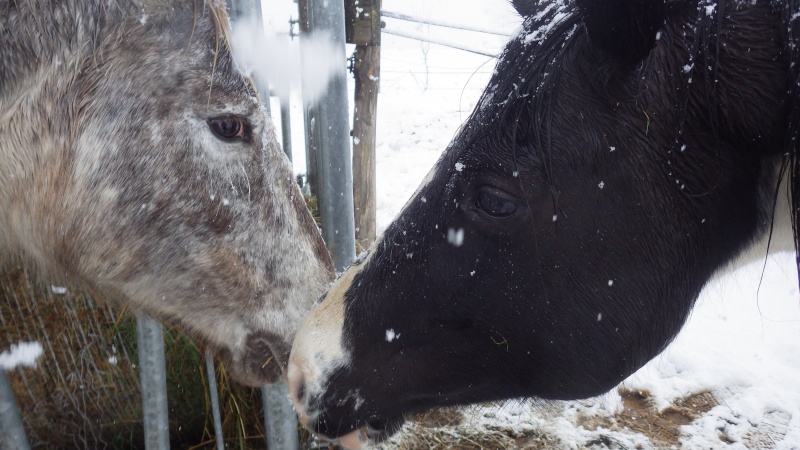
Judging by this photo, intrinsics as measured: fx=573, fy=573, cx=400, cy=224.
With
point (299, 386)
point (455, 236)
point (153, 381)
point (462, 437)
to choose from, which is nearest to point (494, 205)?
point (455, 236)

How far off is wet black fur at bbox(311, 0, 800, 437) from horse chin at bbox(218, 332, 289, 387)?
1.69ft

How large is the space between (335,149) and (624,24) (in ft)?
5.19

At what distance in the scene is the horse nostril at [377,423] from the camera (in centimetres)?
180

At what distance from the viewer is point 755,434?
326 centimetres

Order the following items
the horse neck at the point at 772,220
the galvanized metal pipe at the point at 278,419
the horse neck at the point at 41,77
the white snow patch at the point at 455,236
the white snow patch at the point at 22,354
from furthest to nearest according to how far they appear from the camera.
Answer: the white snow patch at the point at 22,354, the galvanized metal pipe at the point at 278,419, the horse neck at the point at 41,77, the white snow patch at the point at 455,236, the horse neck at the point at 772,220

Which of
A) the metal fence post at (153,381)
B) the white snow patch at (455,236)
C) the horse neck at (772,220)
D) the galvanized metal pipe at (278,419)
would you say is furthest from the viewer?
the galvanized metal pipe at (278,419)

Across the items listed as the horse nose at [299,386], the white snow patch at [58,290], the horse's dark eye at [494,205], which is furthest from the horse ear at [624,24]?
the white snow patch at [58,290]

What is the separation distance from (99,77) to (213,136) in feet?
1.46

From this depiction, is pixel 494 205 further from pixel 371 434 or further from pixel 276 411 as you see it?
pixel 276 411

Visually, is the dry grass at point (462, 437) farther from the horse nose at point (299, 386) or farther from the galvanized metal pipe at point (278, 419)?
the horse nose at point (299, 386)

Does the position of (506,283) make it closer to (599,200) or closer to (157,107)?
(599,200)

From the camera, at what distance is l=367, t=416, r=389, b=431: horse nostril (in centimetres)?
180

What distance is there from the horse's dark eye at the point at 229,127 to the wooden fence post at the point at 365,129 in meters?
1.88

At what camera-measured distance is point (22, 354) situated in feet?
9.13
